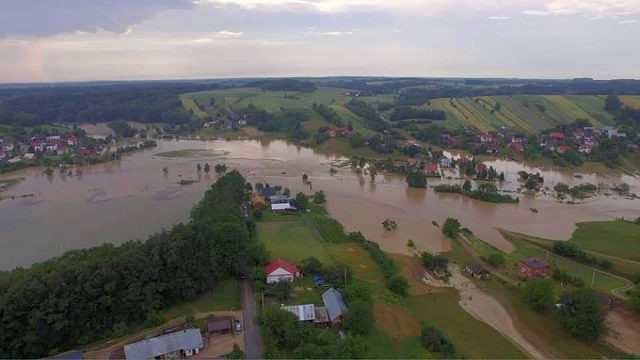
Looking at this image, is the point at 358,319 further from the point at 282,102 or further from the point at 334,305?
the point at 282,102

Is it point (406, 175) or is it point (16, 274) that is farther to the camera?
point (406, 175)

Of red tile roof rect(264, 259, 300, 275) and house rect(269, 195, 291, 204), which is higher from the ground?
house rect(269, 195, 291, 204)

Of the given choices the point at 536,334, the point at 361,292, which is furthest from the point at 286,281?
the point at 536,334

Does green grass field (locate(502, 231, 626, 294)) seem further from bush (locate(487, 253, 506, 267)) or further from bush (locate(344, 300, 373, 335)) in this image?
bush (locate(344, 300, 373, 335))

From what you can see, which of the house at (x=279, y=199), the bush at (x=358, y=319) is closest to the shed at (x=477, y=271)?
the bush at (x=358, y=319)

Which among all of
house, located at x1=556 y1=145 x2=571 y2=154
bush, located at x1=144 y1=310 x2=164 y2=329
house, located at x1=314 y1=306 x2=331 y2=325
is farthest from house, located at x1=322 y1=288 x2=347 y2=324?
house, located at x1=556 y1=145 x2=571 y2=154

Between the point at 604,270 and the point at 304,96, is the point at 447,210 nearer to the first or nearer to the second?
the point at 604,270
